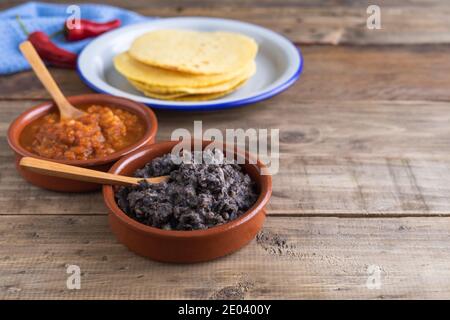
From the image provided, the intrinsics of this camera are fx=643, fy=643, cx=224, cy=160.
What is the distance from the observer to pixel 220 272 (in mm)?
1762

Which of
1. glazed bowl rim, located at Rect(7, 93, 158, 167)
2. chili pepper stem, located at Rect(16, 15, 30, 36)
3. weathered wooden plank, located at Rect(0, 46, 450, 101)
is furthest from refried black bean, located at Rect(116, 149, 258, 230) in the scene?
chili pepper stem, located at Rect(16, 15, 30, 36)

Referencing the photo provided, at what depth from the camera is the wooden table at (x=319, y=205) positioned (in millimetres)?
1725

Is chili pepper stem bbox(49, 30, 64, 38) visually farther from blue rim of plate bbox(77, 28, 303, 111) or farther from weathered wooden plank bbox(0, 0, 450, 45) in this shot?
blue rim of plate bbox(77, 28, 303, 111)

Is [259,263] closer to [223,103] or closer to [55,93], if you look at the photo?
[223,103]

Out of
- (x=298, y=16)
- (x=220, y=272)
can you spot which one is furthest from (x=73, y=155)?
(x=298, y=16)

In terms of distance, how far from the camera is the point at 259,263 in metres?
1.79

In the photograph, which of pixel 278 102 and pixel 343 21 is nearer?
pixel 278 102

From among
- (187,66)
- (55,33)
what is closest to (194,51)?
(187,66)

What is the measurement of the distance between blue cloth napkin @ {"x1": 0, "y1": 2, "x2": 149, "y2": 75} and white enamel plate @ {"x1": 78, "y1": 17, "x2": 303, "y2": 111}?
19cm

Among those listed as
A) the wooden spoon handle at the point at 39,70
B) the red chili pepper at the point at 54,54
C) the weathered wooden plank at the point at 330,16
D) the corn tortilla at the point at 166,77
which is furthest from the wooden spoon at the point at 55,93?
the weathered wooden plank at the point at 330,16

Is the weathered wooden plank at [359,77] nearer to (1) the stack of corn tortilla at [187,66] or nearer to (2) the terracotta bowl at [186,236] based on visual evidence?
(1) the stack of corn tortilla at [187,66]

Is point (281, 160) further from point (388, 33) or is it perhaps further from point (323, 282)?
point (388, 33)

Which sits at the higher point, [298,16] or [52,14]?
[52,14]

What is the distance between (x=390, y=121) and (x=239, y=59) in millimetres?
666
